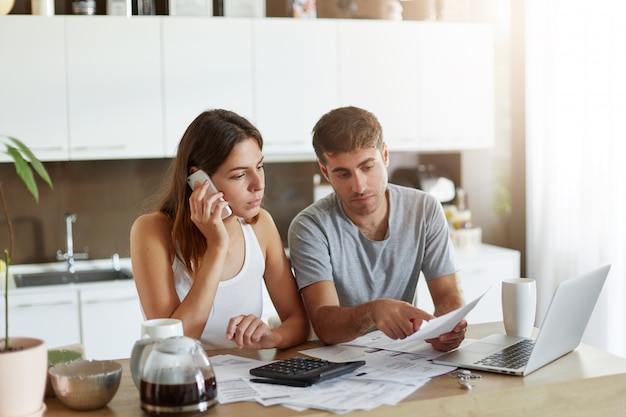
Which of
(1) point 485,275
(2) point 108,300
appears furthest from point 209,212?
(1) point 485,275

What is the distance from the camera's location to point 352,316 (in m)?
2.11

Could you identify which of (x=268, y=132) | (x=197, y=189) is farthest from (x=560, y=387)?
(x=268, y=132)

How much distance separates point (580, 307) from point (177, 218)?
3.67 feet

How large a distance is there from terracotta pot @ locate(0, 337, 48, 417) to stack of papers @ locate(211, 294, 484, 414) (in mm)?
363

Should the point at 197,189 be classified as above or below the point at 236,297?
above

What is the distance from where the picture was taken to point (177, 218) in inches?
91.7

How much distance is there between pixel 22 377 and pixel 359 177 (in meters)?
1.14

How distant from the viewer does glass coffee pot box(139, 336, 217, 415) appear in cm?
155

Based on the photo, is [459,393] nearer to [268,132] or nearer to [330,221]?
[330,221]

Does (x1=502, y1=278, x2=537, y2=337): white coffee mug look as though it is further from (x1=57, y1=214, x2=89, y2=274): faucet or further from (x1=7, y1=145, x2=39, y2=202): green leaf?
(x1=57, y1=214, x2=89, y2=274): faucet

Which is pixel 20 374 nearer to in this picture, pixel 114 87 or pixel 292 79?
pixel 114 87

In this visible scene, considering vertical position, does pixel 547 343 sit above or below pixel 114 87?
below

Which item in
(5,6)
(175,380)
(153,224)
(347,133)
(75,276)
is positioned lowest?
(75,276)

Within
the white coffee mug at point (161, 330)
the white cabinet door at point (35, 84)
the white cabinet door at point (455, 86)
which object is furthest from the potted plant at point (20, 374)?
the white cabinet door at point (455, 86)
